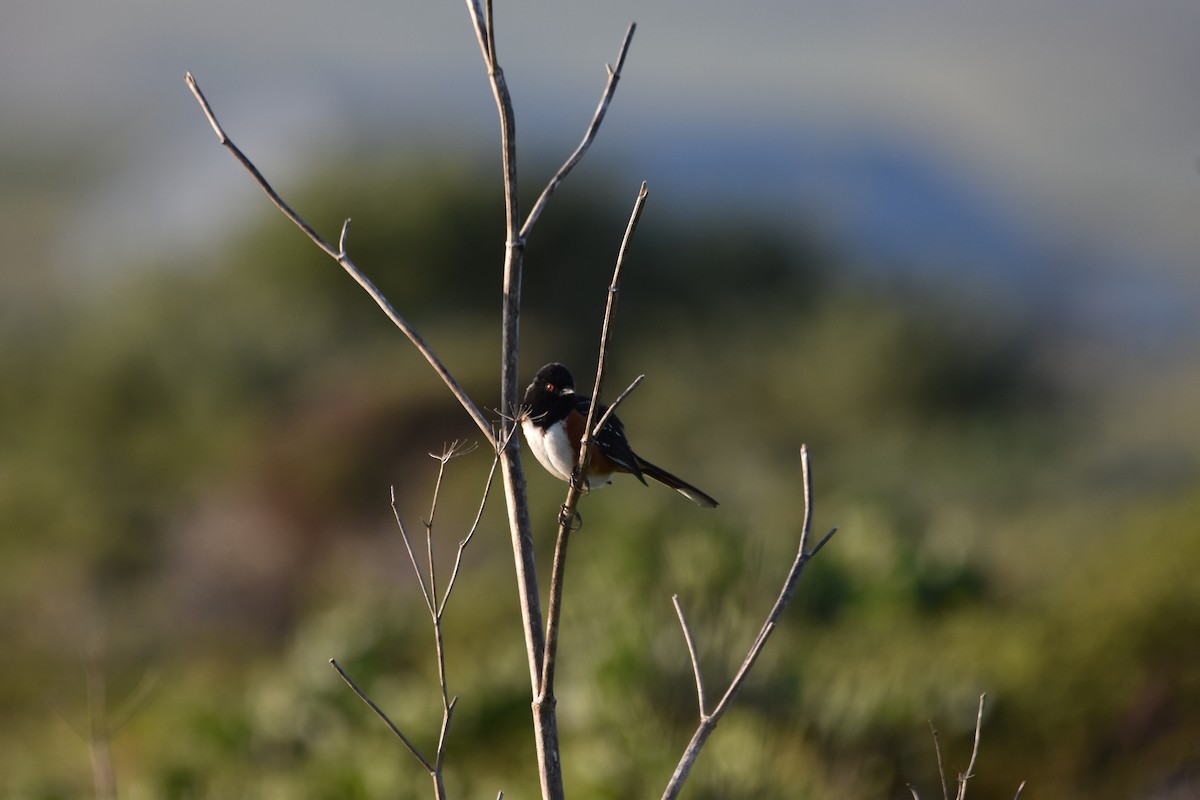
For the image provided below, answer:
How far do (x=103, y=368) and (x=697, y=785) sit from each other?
1827cm

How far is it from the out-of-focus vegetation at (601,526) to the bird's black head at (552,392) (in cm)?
62

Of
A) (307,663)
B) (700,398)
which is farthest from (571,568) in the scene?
(700,398)

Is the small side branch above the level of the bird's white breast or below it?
above

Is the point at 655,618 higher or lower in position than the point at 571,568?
higher

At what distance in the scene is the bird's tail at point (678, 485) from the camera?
203cm

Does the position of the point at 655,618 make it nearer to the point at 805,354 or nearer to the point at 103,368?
the point at 805,354

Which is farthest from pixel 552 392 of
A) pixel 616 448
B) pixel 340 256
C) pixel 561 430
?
pixel 340 256

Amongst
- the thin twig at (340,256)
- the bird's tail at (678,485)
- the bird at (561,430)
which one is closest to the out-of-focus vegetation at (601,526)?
the bird's tail at (678,485)

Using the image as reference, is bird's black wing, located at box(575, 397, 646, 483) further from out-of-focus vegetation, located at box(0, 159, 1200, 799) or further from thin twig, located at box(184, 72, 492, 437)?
thin twig, located at box(184, 72, 492, 437)

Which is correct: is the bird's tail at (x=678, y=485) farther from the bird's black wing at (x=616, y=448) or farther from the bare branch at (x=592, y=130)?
the bare branch at (x=592, y=130)

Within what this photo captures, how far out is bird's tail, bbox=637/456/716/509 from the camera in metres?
2.03

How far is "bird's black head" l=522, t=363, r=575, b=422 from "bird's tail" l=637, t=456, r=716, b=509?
9.2 inches

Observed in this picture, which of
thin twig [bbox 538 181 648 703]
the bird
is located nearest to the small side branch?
thin twig [bbox 538 181 648 703]

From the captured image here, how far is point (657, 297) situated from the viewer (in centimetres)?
2430
